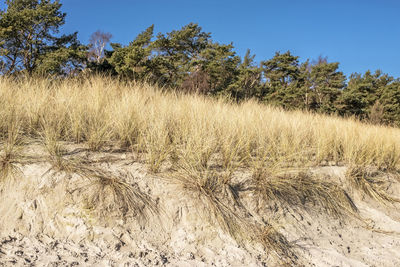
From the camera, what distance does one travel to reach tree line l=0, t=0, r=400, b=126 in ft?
41.6

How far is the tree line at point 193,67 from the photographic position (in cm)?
1267

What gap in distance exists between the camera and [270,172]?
94.1 inches

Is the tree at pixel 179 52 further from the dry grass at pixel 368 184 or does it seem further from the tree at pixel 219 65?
the dry grass at pixel 368 184

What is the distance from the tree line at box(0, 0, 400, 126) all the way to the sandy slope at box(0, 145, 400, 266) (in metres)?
7.84

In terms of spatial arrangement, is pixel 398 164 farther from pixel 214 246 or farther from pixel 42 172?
pixel 42 172

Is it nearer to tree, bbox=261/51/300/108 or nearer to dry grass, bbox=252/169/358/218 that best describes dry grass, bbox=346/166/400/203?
dry grass, bbox=252/169/358/218

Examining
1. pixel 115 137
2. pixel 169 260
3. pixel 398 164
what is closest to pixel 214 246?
pixel 169 260

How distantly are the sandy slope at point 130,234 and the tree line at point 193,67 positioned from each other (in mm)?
7842

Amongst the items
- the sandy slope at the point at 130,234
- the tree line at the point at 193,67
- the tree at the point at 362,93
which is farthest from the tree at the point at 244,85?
the sandy slope at the point at 130,234

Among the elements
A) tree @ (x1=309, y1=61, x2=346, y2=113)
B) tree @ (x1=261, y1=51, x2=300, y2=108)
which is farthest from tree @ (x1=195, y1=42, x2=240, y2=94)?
tree @ (x1=309, y1=61, x2=346, y2=113)

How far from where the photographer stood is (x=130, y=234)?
5.62 ft

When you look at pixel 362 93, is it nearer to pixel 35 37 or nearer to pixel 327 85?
pixel 327 85

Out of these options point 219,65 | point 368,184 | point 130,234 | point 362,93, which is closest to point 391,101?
point 362,93

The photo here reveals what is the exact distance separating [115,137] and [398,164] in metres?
4.56
